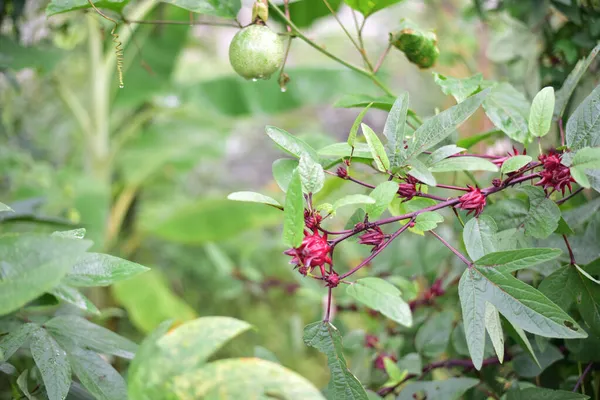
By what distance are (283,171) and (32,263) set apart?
0.76 feet

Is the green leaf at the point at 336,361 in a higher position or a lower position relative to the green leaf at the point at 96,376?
higher

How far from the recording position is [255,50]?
545 millimetres

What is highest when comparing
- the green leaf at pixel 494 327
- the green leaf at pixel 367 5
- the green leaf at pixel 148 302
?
the green leaf at pixel 367 5

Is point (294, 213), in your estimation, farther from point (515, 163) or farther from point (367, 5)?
point (367, 5)

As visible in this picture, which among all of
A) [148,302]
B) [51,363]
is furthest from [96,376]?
[148,302]

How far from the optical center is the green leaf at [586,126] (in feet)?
1.53

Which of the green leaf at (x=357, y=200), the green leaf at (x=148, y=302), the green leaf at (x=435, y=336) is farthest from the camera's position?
the green leaf at (x=148, y=302)

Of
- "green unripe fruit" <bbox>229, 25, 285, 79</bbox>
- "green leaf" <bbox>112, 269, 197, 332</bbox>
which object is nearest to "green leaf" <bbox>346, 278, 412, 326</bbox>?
"green unripe fruit" <bbox>229, 25, 285, 79</bbox>

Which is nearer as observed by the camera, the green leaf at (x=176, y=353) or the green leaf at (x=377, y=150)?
the green leaf at (x=176, y=353)

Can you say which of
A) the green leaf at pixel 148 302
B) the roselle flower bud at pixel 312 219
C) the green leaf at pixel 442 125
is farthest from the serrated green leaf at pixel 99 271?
the green leaf at pixel 148 302

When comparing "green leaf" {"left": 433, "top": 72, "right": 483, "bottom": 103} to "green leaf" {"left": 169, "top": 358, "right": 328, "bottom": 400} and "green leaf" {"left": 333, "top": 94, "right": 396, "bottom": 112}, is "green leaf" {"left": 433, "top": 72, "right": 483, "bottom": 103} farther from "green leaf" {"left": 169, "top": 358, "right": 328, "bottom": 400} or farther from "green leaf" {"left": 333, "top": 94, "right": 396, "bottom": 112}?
"green leaf" {"left": 169, "top": 358, "right": 328, "bottom": 400}

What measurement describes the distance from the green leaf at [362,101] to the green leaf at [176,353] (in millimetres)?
294

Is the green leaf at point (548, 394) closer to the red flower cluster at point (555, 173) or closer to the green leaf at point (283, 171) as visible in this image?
the red flower cluster at point (555, 173)

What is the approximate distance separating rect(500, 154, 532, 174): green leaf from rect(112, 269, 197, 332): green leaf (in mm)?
1693
